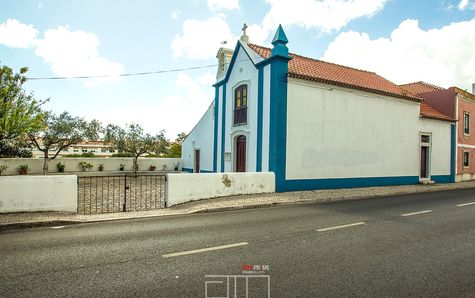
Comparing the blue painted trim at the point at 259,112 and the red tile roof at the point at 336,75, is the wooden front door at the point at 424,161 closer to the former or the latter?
the red tile roof at the point at 336,75

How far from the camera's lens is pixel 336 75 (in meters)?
17.1

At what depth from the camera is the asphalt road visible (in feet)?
12.4

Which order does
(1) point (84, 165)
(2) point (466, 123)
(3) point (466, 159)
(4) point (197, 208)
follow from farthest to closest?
(1) point (84, 165), (3) point (466, 159), (2) point (466, 123), (4) point (197, 208)

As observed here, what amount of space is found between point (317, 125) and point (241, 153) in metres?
4.70

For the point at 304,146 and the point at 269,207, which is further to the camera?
the point at 304,146

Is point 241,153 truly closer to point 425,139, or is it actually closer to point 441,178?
point 425,139

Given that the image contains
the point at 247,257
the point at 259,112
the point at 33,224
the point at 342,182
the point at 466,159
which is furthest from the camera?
the point at 466,159

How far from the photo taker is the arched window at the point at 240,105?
1645 cm

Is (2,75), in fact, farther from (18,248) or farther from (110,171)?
(110,171)

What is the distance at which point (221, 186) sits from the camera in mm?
11648

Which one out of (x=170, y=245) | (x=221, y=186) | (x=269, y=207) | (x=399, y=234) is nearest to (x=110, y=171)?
(x=221, y=186)

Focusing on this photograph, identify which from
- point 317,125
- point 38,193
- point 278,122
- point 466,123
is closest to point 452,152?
point 466,123

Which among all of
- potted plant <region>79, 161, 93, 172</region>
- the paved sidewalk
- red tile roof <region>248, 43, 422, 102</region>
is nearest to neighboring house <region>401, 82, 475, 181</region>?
red tile roof <region>248, 43, 422, 102</region>

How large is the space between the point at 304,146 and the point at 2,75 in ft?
40.4
